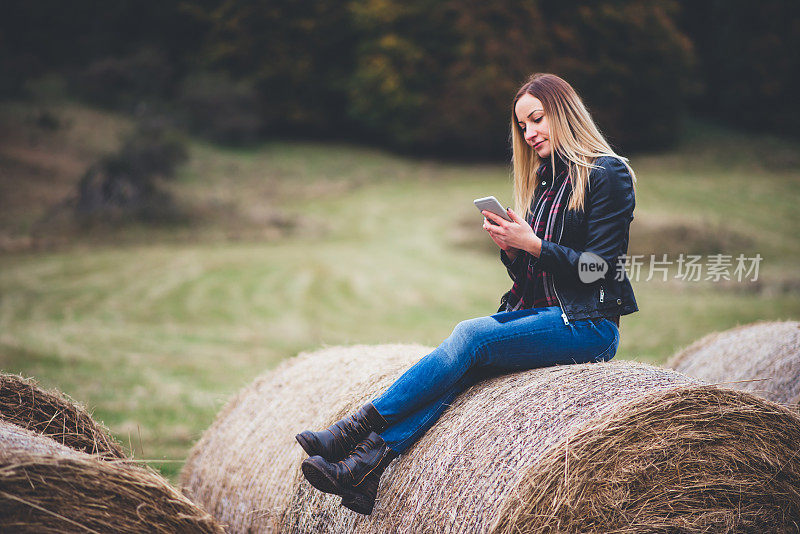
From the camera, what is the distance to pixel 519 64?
1328 inches

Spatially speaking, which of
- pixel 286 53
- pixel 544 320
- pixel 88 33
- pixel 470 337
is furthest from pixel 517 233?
pixel 88 33

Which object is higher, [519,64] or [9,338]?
[519,64]

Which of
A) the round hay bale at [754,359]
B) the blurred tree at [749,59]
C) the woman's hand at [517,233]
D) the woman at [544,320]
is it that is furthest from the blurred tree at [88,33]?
the woman's hand at [517,233]

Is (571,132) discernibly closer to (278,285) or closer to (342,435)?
(342,435)

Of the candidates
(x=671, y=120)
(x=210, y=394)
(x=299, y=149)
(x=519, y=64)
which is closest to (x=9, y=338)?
(x=210, y=394)

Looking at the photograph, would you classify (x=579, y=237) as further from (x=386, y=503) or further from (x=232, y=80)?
(x=232, y=80)

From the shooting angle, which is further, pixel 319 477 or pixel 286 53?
pixel 286 53

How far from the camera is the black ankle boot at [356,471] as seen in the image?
3184 millimetres

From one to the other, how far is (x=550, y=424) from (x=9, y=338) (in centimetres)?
1027

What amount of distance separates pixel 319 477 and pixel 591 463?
132cm

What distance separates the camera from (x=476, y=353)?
11.1ft

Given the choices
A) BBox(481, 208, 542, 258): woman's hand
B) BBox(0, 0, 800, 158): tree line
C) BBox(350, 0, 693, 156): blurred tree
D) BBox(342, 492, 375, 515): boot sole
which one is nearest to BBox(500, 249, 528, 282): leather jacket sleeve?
BBox(481, 208, 542, 258): woman's hand

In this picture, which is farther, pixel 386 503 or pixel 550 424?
pixel 386 503

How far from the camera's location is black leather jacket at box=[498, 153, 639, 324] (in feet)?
11.0
